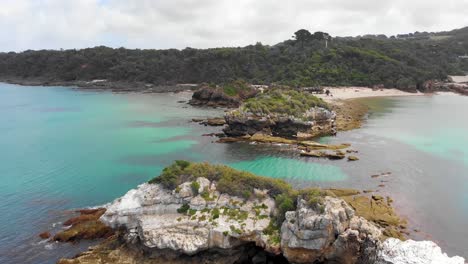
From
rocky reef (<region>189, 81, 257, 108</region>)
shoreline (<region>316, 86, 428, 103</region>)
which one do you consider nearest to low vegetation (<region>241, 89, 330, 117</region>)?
rocky reef (<region>189, 81, 257, 108</region>)

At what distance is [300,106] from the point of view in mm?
59438

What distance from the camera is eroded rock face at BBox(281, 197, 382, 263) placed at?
63.6 ft

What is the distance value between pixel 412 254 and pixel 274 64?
12614 cm

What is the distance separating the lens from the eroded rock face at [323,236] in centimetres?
1939

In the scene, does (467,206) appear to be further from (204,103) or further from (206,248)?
(204,103)

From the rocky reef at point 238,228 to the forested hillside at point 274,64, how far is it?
308 ft

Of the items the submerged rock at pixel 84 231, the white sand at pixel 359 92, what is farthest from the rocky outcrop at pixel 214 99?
the submerged rock at pixel 84 231

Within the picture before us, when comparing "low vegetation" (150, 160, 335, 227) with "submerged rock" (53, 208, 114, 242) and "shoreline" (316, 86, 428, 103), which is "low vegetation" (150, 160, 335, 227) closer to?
"submerged rock" (53, 208, 114, 242)

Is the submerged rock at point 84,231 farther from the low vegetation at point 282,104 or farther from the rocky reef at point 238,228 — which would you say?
the low vegetation at point 282,104

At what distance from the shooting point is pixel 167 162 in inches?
1737

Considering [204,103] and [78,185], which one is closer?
[78,185]

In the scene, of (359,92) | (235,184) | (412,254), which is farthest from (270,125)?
(359,92)

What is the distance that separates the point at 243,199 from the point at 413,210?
1690 cm

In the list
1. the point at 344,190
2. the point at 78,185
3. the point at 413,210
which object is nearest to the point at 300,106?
the point at 344,190
